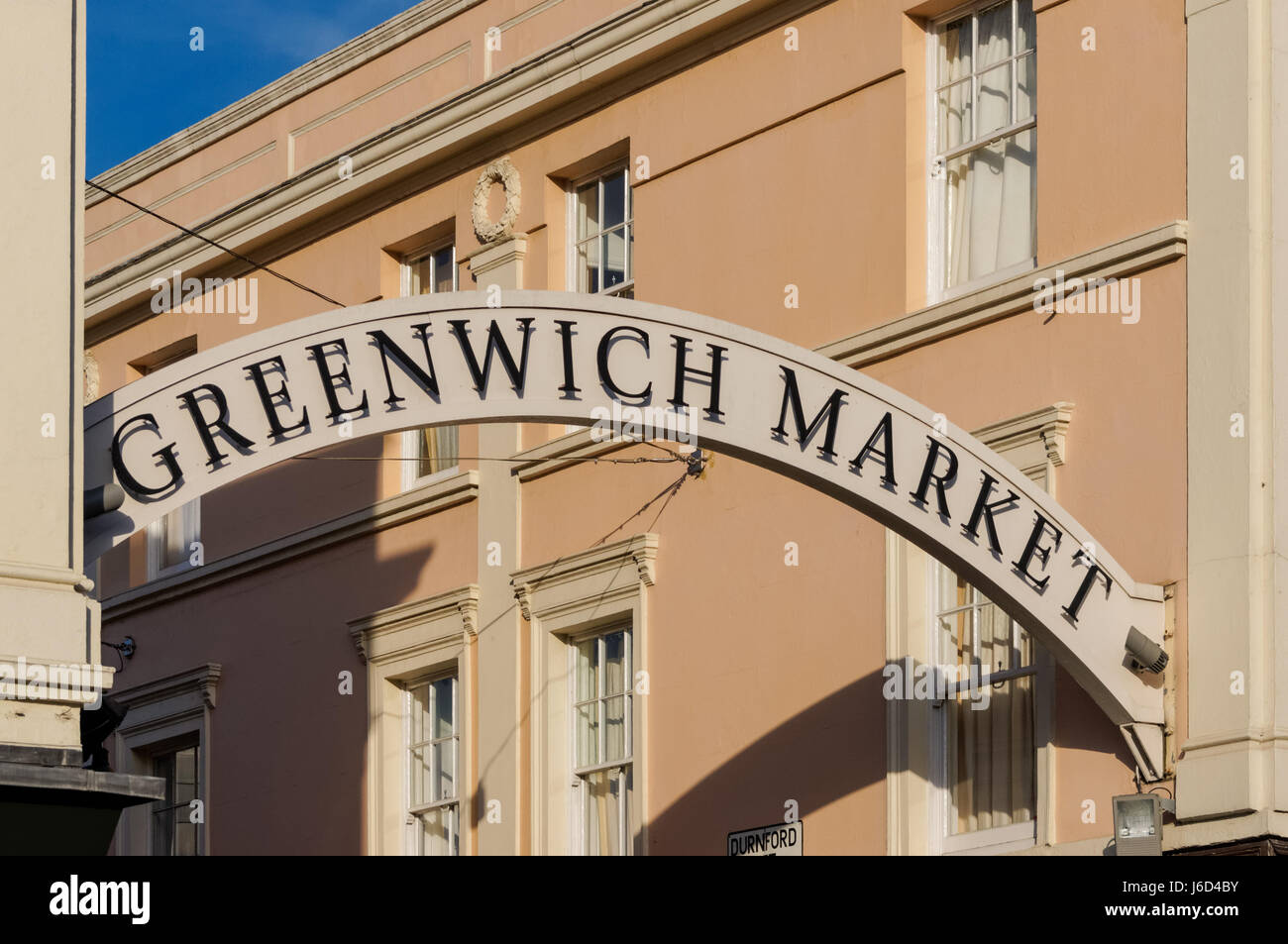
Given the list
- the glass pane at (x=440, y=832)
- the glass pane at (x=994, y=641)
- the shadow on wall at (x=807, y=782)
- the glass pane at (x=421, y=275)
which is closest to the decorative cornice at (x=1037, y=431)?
the glass pane at (x=994, y=641)

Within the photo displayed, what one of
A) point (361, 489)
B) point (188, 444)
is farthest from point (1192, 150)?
point (361, 489)

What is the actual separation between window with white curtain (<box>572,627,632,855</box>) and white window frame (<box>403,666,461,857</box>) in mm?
1399

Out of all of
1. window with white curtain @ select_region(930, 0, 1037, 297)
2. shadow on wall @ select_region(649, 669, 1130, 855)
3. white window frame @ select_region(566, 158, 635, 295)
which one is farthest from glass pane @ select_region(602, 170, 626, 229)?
shadow on wall @ select_region(649, 669, 1130, 855)

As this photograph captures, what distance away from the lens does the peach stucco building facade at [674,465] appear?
53.3ft

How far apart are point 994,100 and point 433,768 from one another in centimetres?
735

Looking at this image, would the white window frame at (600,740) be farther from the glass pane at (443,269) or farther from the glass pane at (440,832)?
the glass pane at (443,269)

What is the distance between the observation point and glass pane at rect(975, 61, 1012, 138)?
17.7 meters

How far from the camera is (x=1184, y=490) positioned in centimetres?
1553

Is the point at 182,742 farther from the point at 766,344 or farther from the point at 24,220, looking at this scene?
the point at 24,220

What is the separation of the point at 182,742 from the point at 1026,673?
1047 cm

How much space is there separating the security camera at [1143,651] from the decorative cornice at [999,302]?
2.34 m

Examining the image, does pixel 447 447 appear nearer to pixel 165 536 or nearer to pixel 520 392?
pixel 165 536
